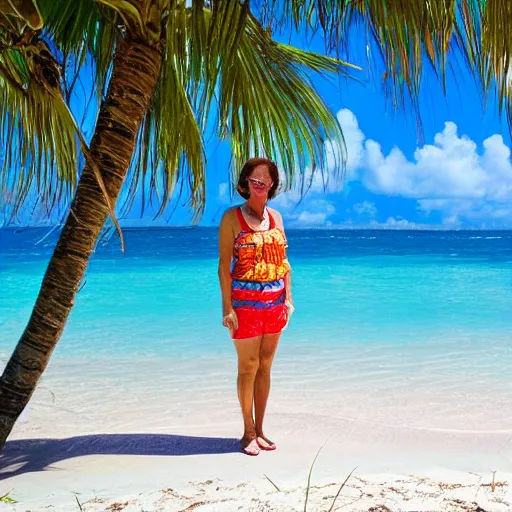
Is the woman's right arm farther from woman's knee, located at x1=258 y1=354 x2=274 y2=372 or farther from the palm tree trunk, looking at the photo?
the palm tree trunk

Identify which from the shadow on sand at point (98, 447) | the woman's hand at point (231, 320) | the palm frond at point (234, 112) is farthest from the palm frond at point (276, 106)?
the shadow on sand at point (98, 447)

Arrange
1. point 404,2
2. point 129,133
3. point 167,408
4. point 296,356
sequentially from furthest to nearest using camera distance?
1. point 296,356
2. point 167,408
3. point 129,133
4. point 404,2

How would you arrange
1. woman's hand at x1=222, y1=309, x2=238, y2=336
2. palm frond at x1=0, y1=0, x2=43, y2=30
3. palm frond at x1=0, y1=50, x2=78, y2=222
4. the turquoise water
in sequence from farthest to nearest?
the turquoise water → palm frond at x1=0, y1=50, x2=78, y2=222 → woman's hand at x1=222, y1=309, x2=238, y2=336 → palm frond at x1=0, y1=0, x2=43, y2=30

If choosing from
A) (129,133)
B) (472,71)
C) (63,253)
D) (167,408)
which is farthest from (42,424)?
(472,71)

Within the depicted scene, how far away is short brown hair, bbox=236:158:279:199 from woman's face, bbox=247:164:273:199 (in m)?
0.02

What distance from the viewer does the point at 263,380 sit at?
3.07 meters

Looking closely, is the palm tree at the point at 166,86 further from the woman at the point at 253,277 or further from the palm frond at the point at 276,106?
the woman at the point at 253,277

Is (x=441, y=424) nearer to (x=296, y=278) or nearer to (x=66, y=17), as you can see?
(x=66, y=17)

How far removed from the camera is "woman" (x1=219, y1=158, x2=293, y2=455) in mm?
2885

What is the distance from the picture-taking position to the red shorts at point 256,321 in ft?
9.45

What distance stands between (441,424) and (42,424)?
7.55 ft

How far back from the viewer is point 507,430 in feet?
11.8

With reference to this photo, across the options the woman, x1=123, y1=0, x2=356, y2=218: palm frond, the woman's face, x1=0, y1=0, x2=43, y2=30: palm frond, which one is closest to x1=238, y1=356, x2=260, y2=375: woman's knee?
the woman

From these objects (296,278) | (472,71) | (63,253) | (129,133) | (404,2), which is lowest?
(296,278)
